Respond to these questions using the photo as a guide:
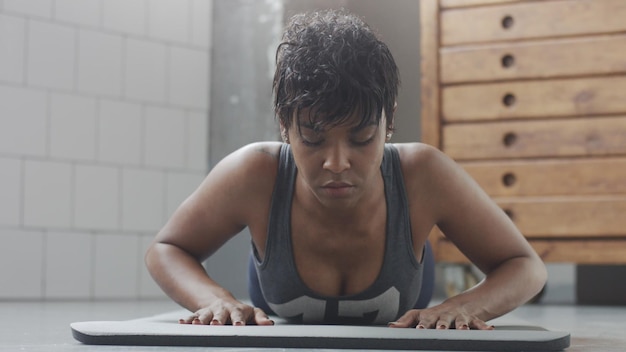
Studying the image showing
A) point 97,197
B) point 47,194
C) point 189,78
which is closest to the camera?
point 47,194

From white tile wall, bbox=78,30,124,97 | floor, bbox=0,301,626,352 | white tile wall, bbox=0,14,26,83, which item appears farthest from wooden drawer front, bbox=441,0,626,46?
white tile wall, bbox=0,14,26,83

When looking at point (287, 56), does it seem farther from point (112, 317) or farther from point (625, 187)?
point (625, 187)

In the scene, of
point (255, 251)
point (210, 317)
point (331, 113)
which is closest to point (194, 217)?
point (255, 251)

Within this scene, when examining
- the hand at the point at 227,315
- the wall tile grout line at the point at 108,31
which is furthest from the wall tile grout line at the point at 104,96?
the hand at the point at 227,315

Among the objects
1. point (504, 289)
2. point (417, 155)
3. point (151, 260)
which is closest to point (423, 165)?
point (417, 155)

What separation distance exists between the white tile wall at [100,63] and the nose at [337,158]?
1.78m

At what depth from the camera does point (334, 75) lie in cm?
131

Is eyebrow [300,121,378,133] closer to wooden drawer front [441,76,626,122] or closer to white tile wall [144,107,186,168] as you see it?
wooden drawer front [441,76,626,122]

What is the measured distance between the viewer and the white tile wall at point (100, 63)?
2.93 meters

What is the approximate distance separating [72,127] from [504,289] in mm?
1742

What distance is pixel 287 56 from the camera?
4.51 feet

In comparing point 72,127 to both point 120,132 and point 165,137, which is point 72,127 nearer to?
point 120,132

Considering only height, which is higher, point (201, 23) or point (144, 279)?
point (201, 23)

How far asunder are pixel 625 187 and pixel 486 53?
1.78 feet
